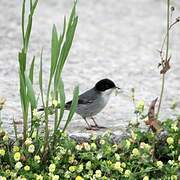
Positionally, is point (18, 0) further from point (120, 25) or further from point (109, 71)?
point (109, 71)

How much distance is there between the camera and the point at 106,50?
8.80 meters

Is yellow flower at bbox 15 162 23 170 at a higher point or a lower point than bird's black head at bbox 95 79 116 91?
lower

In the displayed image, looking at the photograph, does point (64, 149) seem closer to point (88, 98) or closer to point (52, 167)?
point (52, 167)

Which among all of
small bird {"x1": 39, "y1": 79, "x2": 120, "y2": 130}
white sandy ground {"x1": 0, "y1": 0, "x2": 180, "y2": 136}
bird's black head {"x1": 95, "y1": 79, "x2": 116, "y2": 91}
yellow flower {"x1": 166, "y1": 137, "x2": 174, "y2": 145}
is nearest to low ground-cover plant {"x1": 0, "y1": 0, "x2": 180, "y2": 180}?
yellow flower {"x1": 166, "y1": 137, "x2": 174, "y2": 145}

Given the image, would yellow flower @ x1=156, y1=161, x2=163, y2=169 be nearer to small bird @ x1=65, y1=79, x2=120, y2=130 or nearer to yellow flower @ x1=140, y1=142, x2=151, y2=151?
yellow flower @ x1=140, y1=142, x2=151, y2=151

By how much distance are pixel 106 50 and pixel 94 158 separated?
394 centimetres

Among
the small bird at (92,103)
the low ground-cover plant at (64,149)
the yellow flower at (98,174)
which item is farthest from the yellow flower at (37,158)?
the small bird at (92,103)

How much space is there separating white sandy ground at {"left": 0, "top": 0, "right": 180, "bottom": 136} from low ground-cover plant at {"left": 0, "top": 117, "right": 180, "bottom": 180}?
1.52ft

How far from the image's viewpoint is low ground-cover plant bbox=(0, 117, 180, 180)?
190 inches

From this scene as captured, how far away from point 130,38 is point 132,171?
14.7 ft

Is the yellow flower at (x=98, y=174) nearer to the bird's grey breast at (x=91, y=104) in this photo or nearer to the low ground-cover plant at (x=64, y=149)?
the low ground-cover plant at (x=64, y=149)

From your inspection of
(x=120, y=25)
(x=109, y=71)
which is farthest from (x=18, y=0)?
(x=109, y=71)

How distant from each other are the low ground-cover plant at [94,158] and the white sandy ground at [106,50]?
0.46m

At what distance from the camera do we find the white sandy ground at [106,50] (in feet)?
22.2
